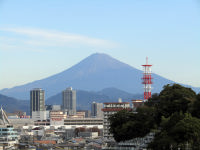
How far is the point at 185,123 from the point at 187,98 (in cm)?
1120

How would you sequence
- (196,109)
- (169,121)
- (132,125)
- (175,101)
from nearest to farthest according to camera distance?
1. (169,121)
2. (196,109)
3. (175,101)
4. (132,125)

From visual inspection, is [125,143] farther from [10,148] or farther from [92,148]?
[92,148]

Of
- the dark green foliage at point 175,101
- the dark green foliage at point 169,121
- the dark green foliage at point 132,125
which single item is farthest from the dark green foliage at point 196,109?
the dark green foliage at point 132,125

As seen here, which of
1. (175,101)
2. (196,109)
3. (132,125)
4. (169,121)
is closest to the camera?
(169,121)

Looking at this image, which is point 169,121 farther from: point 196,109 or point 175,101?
point 175,101

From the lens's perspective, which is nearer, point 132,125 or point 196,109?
point 196,109

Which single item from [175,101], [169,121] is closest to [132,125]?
[175,101]

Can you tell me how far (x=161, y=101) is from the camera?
6662 centimetres

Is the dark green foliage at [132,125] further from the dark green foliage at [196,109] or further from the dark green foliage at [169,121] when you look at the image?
the dark green foliage at [196,109]

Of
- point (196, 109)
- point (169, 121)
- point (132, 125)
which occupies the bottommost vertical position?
point (132, 125)

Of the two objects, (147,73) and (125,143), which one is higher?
(147,73)

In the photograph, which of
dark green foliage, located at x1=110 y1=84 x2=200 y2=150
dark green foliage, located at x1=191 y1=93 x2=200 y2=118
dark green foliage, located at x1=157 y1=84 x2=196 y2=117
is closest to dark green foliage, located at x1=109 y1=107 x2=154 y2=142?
dark green foliage, located at x1=110 y1=84 x2=200 y2=150

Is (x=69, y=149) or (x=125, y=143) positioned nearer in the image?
(x=125, y=143)

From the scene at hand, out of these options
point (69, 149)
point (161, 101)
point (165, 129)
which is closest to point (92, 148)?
point (69, 149)
